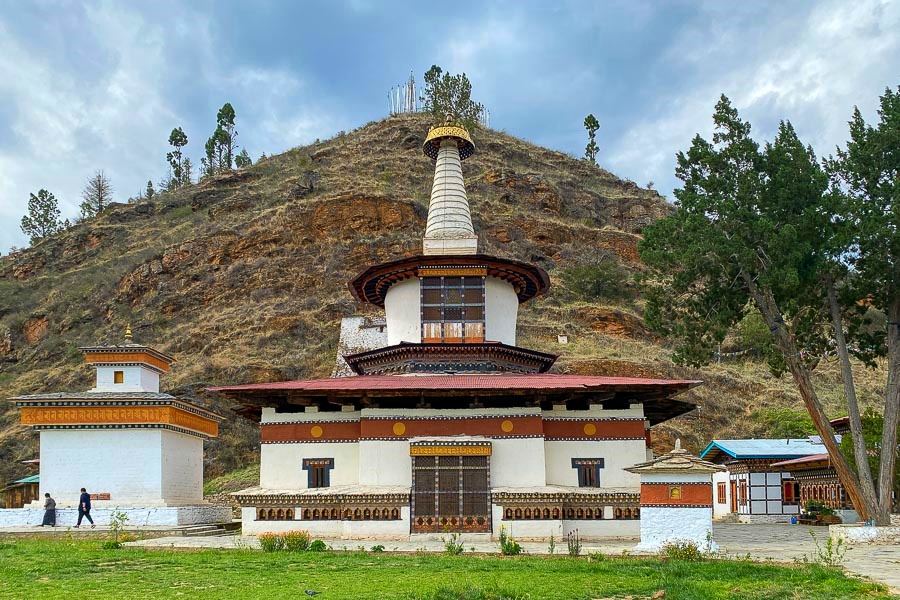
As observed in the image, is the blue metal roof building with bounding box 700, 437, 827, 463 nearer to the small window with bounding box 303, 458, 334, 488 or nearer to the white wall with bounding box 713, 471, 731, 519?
the white wall with bounding box 713, 471, 731, 519

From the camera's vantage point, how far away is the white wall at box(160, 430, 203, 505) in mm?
22188

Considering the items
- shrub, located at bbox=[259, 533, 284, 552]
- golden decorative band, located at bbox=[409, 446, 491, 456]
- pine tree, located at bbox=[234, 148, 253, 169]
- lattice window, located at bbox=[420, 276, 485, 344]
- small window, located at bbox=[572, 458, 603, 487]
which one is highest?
pine tree, located at bbox=[234, 148, 253, 169]

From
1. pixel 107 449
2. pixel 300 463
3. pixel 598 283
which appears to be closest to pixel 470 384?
pixel 300 463

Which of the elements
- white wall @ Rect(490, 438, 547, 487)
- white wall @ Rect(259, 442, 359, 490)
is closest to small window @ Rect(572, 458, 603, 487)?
white wall @ Rect(490, 438, 547, 487)

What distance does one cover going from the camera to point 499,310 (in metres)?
23.1

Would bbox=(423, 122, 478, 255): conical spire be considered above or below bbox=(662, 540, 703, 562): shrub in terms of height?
above

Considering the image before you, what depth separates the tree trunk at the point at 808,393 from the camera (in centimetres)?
1878

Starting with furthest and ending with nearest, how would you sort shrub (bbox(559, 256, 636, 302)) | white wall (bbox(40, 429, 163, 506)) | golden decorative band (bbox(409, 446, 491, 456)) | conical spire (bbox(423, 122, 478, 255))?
1. shrub (bbox(559, 256, 636, 302))
2. conical spire (bbox(423, 122, 478, 255))
3. white wall (bbox(40, 429, 163, 506))
4. golden decorative band (bbox(409, 446, 491, 456))

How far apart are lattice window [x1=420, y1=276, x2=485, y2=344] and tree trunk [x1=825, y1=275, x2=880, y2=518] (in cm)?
878

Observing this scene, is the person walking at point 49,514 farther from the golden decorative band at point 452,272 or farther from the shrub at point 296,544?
the golden decorative band at point 452,272

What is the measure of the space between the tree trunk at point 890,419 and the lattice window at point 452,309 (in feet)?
32.7

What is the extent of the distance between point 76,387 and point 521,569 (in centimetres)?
4284

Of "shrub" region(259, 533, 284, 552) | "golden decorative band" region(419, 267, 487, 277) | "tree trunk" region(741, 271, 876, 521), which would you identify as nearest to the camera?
"shrub" region(259, 533, 284, 552)

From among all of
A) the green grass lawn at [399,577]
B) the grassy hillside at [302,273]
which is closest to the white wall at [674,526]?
the green grass lawn at [399,577]
